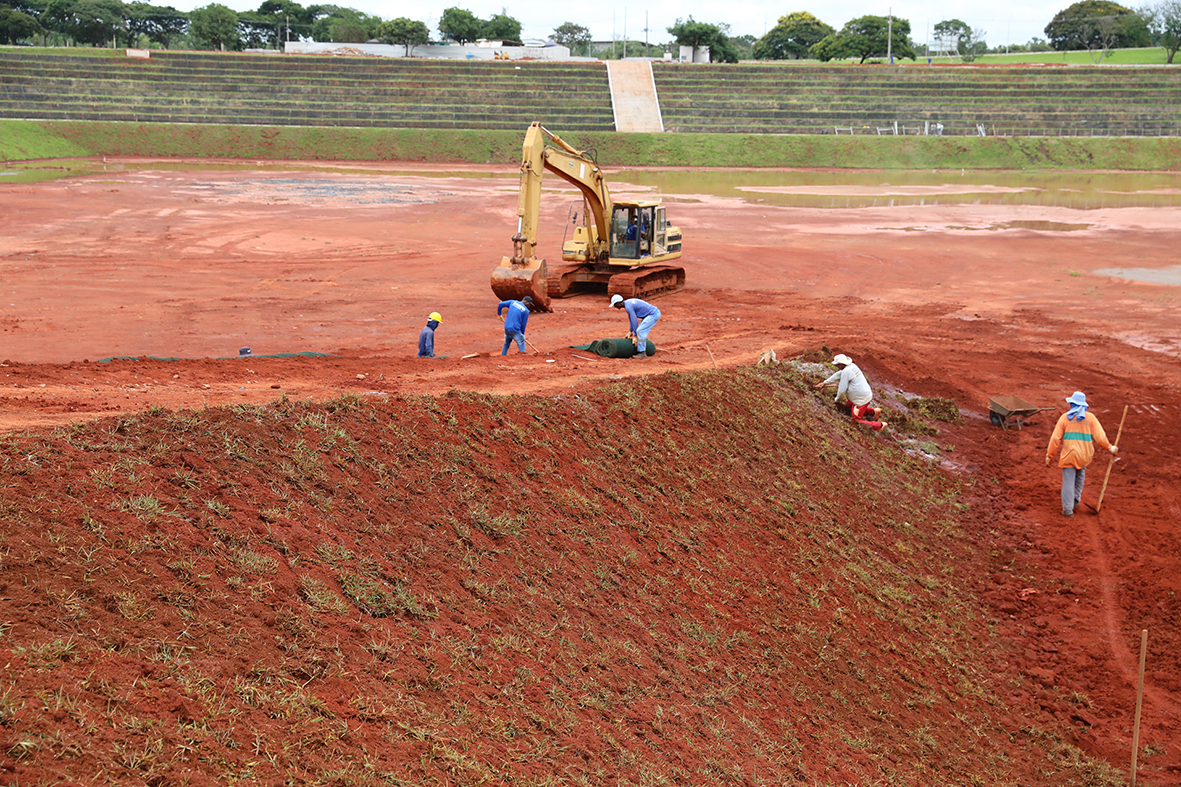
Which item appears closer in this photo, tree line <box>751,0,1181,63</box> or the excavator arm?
the excavator arm

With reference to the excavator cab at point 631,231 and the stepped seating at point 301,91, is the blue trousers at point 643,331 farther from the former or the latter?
the stepped seating at point 301,91

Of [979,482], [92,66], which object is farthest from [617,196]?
[92,66]

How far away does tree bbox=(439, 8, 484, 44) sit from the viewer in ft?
364

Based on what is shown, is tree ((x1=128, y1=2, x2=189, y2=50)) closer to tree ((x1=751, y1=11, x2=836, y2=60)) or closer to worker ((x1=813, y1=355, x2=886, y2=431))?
tree ((x1=751, y1=11, x2=836, y2=60))

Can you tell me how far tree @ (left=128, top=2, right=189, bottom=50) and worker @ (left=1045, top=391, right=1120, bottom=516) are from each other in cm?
11574

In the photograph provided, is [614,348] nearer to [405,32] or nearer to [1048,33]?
[405,32]

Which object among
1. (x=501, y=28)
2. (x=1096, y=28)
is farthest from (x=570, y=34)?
(x=1096, y=28)

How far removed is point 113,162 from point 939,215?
49855 mm

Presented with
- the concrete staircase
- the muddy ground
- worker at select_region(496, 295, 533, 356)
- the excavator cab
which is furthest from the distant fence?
worker at select_region(496, 295, 533, 356)

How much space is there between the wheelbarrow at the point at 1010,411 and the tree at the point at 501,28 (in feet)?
375

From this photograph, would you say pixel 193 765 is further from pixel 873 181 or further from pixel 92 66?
pixel 92 66

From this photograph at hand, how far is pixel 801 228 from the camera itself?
1544 inches

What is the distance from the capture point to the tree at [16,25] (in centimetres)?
8775

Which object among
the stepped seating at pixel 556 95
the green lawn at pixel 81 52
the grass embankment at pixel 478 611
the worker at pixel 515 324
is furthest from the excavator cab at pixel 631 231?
the green lawn at pixel 81 52
